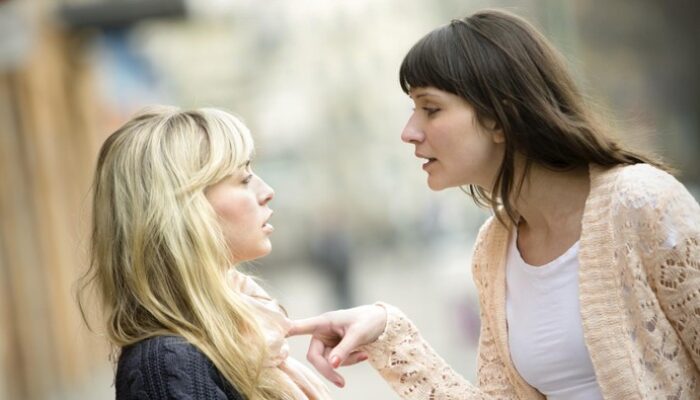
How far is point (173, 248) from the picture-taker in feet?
9.53

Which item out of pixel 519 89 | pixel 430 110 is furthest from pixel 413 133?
pixel 519 89

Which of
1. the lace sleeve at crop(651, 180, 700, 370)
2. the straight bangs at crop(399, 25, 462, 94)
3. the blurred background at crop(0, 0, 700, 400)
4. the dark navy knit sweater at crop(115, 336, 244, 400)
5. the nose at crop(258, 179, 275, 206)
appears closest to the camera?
the dark navy knit sweater at crop(115, 336, 244, 400)

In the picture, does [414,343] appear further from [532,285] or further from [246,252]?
[246,252]

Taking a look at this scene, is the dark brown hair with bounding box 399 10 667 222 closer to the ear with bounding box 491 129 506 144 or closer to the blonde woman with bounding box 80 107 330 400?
the ear with bounding box 491 129 506 144

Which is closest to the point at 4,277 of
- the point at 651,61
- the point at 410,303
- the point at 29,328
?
the point at 29,328

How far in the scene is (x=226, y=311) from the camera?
2912mm

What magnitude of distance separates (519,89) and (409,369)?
89 centimetres

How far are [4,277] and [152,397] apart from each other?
8.83 meters

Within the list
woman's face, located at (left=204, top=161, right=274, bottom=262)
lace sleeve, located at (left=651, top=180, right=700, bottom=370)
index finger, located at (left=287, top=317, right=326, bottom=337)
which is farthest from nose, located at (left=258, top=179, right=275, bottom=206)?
lace sleeve, located at (left=651, top=180, right=700, bottom=370)

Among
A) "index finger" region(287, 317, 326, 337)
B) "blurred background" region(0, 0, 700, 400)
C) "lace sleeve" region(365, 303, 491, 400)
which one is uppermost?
"index finger" region(287, 317, 326, 337)

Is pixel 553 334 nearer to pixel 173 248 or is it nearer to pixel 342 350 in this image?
pixel 342 350

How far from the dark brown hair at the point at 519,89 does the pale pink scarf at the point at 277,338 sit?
73 centimetres

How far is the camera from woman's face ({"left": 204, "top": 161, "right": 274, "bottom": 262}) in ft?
9.95

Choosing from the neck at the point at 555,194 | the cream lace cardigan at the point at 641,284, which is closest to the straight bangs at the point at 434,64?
the neck at the point at 555,194
